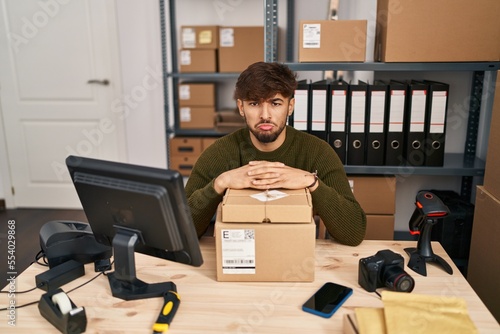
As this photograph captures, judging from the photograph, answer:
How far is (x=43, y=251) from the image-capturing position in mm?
1398

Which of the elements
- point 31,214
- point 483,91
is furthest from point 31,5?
point 483,91

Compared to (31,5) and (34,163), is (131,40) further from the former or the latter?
(34,163)

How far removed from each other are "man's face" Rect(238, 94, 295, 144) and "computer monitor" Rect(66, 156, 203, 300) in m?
0.64

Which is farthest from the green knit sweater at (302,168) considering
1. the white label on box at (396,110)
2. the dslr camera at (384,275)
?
the white label on box at (396,110)

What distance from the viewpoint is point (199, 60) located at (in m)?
3.19

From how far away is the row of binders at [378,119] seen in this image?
213cm

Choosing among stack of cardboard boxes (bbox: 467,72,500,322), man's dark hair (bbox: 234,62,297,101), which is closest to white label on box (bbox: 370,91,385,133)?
stack of cardboard boxes (bbox: 467,72,500,322)

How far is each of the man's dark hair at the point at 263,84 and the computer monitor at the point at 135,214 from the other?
0.67 meters

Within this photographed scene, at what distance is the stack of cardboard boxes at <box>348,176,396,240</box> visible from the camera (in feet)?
7.36

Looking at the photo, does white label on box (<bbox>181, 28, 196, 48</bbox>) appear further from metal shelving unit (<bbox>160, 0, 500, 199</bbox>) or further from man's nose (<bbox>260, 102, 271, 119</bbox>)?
man's nose (<bbox>260, 102, 271, 119</bbox>)

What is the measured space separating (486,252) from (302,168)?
81cm

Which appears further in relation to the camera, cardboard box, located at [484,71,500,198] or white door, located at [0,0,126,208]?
white door, located at [0,0,126,208]

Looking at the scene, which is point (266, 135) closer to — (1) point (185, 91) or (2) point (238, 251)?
(2) point (238, 251)

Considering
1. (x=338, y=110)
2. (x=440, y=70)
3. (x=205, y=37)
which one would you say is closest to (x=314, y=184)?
(x=338, y=110)
